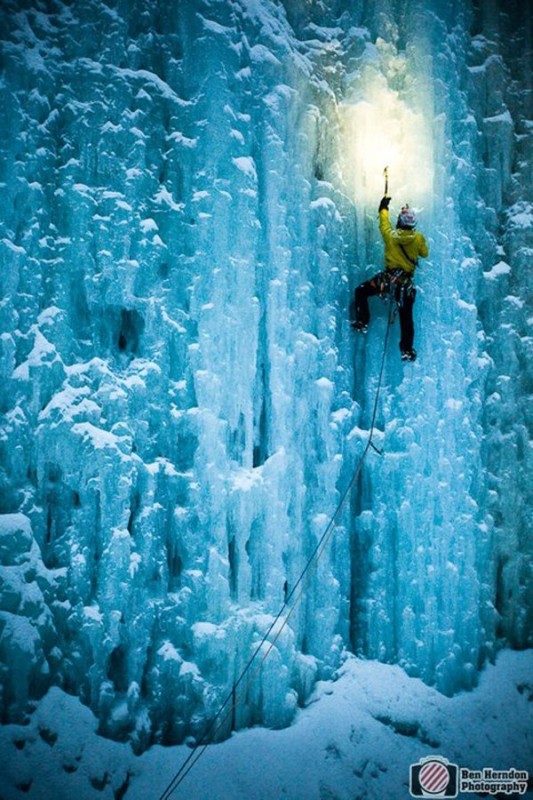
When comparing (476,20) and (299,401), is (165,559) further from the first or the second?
(476,20)

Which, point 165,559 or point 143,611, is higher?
point 165,559

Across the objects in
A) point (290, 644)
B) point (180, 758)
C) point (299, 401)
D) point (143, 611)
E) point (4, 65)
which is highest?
point (4, 65)

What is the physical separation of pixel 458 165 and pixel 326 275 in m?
1.26

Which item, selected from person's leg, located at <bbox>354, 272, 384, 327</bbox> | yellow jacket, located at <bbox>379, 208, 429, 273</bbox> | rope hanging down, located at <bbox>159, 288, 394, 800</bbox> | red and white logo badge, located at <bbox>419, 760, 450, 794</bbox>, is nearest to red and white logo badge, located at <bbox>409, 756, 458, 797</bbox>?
red and white logo badge, located at <bbox>419, 760, 450, 794</bbox>

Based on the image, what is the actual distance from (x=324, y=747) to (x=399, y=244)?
10.2 ft

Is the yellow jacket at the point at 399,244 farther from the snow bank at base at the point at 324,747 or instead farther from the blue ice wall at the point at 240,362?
the snow bank at base at the point at 324,747

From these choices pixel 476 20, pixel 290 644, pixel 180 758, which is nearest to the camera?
pixel 180 758

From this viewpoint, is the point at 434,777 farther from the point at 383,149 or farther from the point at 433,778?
the point at 383,149

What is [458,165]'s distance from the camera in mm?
4461

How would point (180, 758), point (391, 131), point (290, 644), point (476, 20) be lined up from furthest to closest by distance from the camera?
point (476, 20)
point (391, 131)
point (290, 644)
point (180, 758)

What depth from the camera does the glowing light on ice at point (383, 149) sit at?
14.1ft

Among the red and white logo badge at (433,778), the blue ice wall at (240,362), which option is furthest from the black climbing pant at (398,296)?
the red and white logo badge at (433,778)

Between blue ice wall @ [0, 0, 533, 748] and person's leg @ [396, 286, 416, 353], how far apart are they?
0.23 meters

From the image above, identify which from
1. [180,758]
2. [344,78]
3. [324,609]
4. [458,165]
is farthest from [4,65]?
[180,758]
